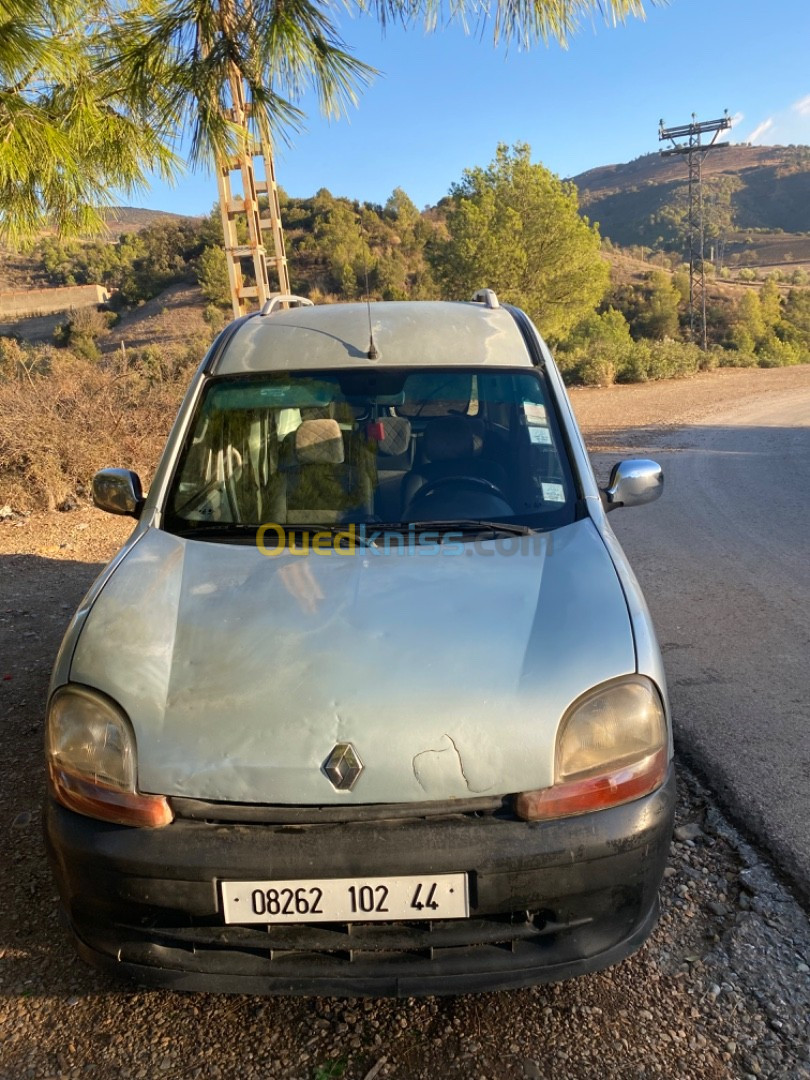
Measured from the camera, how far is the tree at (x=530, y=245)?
2492cm

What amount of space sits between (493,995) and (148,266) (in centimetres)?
5694

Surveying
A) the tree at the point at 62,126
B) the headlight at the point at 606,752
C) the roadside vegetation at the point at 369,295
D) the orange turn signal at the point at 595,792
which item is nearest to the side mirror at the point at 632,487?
the headlight at the point at 606,752

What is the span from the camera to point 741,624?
4723 mm

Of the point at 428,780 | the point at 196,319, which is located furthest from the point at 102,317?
the point at 428,780

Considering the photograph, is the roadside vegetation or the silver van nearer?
the silver van

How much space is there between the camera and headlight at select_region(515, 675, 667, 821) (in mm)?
1901

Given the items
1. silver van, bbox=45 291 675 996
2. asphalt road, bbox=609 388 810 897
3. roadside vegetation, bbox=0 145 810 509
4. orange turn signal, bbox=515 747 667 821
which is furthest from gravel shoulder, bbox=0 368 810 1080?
roadside vegetation, bbox=0 145 810 509

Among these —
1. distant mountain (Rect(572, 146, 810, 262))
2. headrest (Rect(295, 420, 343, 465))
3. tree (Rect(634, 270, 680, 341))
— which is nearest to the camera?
headrest (Rect(295, 420, 343, 465))

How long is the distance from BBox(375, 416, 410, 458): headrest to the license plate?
171 centimetres

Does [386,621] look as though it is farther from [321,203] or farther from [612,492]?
[321,203]

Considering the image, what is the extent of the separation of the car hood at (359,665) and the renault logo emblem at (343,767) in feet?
0.05

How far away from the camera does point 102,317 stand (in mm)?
43438

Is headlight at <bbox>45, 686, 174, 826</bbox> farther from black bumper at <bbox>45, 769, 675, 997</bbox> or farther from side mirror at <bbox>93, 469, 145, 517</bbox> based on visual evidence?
side mirror at <bbox>93, 469, 145, 517</bbox>

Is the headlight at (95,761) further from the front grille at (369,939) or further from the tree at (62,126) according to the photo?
the tree at (62,126)
